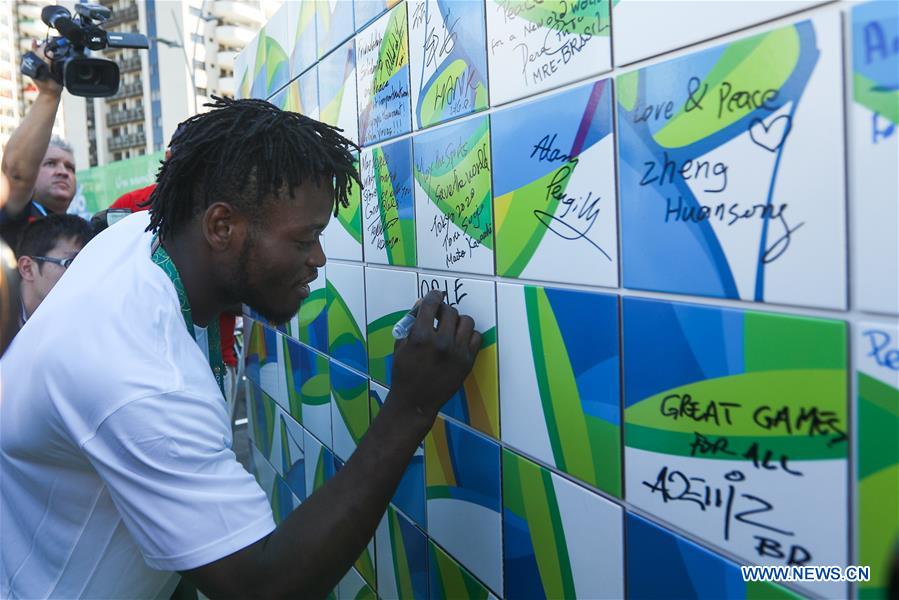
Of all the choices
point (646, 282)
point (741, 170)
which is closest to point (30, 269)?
point (646, 282)

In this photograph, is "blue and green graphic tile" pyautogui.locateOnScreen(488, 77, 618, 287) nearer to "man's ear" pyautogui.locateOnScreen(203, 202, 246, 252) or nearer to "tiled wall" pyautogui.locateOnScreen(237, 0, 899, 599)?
"tiled wall" pyautogui.locateOnScreen(237, 0, 899, 599)

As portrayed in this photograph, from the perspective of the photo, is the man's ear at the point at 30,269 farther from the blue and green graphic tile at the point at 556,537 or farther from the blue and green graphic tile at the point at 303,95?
the blue and green graphic tile at the point at 556,537

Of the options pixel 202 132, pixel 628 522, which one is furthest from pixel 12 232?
pixel 628 522

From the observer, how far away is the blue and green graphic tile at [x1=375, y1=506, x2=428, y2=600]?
1824 mm

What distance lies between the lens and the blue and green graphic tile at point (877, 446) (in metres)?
0.71

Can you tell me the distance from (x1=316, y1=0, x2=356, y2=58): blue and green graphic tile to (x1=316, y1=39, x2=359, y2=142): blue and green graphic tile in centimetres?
3

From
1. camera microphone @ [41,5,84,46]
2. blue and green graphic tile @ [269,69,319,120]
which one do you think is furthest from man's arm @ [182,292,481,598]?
camera microphone @ [41,5,84,46]

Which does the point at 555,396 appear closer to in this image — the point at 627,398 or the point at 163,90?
the point at 627,398

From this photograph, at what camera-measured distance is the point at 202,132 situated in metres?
1.51

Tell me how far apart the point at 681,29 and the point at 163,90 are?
49730 millimetres

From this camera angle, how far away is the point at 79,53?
3273 mm

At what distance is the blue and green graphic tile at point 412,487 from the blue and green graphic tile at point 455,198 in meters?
0.48

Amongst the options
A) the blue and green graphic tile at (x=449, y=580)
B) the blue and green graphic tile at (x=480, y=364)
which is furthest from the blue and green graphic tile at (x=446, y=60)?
the blue and green graphic tile at (x=449, y=580)

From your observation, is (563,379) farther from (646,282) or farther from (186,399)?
(186,399)
